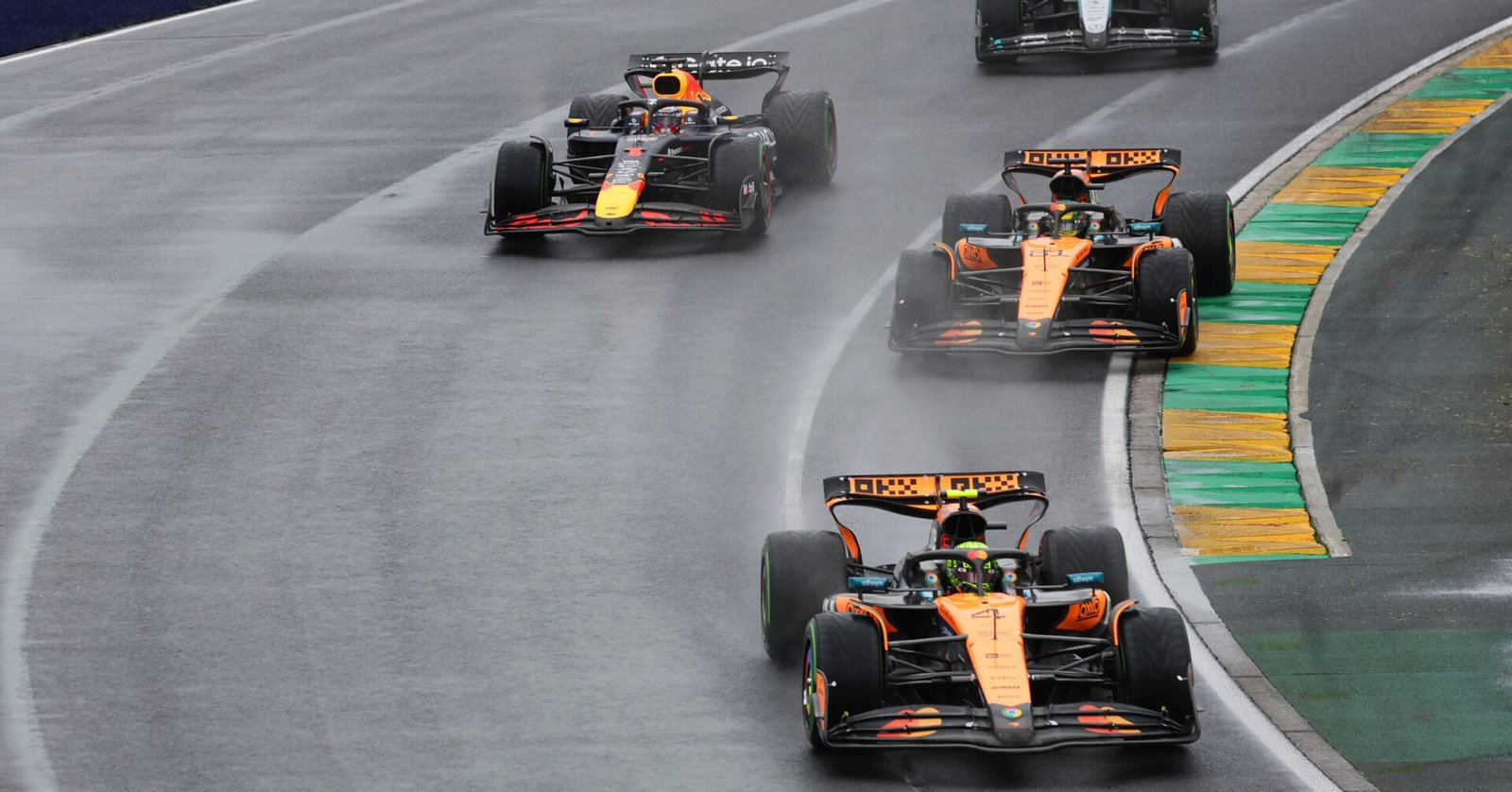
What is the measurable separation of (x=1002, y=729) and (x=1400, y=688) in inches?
123

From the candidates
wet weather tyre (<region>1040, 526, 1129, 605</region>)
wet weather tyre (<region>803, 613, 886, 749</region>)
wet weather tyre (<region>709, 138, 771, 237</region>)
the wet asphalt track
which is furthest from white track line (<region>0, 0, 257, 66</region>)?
wet weather tyre (<region>803, 613, 886, 749</region>)

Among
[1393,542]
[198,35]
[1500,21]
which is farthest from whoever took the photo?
[198,35]

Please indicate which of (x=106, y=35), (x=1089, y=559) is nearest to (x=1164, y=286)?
(x=1089, y=559)

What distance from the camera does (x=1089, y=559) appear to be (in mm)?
13688

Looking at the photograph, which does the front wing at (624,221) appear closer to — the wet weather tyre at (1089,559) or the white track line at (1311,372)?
the white track line at (1311,372)

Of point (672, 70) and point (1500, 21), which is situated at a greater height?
point (672, 70)

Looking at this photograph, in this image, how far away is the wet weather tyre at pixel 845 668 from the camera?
12062 millimetres

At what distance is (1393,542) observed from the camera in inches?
634

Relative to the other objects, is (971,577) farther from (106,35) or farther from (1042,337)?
(106,35)

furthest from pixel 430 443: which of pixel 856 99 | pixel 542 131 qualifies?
pixel 856 99

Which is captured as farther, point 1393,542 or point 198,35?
point 198,35

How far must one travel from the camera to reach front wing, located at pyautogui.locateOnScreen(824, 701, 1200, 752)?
38.5ft

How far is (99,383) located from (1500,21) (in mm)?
24797

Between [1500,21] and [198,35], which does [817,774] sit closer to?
[1500,21]
